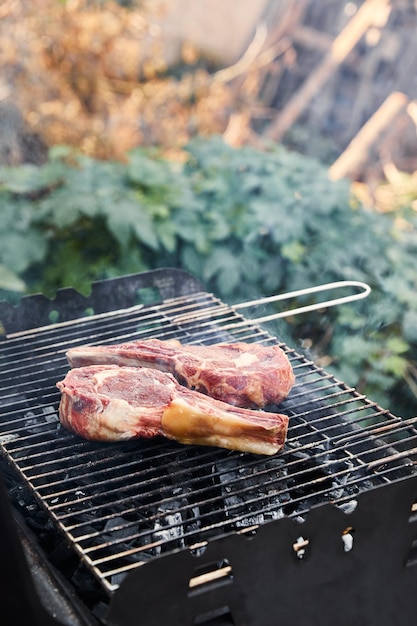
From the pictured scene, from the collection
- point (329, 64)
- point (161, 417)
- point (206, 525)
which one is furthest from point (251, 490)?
point (329, 64)

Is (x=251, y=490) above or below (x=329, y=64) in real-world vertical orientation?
below

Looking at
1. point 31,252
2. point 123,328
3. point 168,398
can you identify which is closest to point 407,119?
→ point 31,252

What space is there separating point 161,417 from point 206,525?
0.42 metres

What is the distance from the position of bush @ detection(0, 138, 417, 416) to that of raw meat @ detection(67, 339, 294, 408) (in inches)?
66.4

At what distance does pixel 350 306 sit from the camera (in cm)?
517

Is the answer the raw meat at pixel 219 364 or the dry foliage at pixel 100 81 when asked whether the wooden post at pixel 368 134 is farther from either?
the raw meat at pixel 219 364

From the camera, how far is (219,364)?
2.99m

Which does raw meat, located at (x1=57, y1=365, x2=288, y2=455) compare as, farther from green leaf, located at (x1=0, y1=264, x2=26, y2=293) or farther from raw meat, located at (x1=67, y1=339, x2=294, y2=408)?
green leaf, located at (x1=0, y1=264, x2=26, y2=293)

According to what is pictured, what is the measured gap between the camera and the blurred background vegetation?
504 centimetres

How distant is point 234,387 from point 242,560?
0.89 metres

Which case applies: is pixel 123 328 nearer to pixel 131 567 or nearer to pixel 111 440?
pixel 111 440

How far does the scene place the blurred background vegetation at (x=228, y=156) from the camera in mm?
5035

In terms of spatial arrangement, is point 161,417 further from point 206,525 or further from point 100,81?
point 100,81

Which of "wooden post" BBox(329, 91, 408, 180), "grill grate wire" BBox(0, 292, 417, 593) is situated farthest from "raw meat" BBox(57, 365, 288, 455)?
"wooden post" BBox(329, 91, 408, 180)
